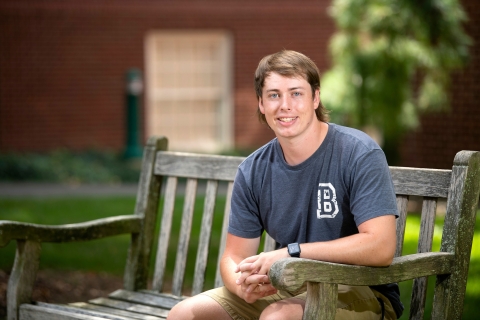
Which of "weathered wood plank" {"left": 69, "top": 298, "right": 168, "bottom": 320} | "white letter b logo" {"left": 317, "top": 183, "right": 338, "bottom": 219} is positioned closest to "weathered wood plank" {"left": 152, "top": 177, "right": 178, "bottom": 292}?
"weathered wood plank" {"left": 69, "top": 298, "right": 168, "bottom": 320}

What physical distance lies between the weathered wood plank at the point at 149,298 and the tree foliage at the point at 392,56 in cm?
572

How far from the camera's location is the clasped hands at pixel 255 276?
3.17 meters

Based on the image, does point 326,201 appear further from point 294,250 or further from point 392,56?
point 392,56

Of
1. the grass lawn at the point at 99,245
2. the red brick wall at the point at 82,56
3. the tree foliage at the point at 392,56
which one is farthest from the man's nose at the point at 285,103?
the red brick wall at the point at 82,56

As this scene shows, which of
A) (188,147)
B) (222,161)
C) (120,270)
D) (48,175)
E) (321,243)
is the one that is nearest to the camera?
(321,243)

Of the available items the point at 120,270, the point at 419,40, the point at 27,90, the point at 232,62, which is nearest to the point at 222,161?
the point at 120,270

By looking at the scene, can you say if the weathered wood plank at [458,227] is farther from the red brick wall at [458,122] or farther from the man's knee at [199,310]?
the red brick wall at [458,122]

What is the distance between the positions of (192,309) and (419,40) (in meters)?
7.10

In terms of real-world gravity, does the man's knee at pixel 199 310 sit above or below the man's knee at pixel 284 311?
below

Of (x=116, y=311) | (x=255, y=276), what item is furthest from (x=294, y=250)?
(x=116, y=311)

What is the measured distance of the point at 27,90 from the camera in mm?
13734

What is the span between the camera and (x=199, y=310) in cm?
336

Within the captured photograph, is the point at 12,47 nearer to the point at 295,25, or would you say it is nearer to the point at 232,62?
the point at 232,62

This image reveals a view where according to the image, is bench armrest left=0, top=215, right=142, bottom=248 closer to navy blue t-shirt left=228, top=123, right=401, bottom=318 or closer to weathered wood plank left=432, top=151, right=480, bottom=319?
navy blue t-shirt left=228, top=123, right=401, bottom=318
